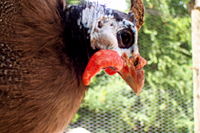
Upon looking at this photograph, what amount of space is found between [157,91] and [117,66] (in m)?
2.45

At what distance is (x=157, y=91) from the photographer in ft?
10.5

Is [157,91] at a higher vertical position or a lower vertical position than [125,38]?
lower

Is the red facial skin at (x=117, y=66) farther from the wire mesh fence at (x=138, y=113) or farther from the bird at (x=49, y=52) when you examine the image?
the wire mesh fence at (x=138, y=113)

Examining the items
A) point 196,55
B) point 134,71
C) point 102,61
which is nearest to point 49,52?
point 102,61

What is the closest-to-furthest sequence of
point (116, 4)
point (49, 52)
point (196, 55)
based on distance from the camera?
point (49, 52) → point (116, 4) → point (196, 55)

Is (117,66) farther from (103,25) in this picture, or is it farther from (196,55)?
(196,55)

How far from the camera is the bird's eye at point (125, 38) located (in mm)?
853

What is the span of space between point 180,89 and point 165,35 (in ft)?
1.93

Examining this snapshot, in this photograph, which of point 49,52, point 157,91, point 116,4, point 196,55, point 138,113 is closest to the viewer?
point 49,52

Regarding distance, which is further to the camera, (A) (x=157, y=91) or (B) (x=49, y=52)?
(A) (x=157, y=91)

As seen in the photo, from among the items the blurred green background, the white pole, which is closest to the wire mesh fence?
the blurred green background

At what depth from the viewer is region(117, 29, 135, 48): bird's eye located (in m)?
0.85

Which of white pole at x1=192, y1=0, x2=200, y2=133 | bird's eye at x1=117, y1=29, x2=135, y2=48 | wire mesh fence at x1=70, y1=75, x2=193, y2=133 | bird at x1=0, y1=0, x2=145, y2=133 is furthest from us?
wire mesh fence at x1=70, y1=75, x2=193, y2=133

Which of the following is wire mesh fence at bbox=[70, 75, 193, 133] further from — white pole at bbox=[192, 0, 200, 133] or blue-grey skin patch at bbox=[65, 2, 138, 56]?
blue-grey skin patch at bbox=[65, 2, 138, 56]
